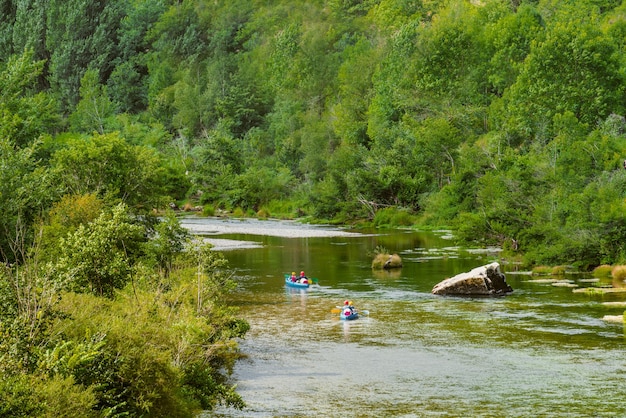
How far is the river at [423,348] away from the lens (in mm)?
33375

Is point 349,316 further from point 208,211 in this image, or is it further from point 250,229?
point 208,211

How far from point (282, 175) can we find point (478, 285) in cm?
8267

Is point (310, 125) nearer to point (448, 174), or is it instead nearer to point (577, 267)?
point (448, 174)

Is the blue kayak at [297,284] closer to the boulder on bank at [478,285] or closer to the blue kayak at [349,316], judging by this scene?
the boulder on bank at [478,285]

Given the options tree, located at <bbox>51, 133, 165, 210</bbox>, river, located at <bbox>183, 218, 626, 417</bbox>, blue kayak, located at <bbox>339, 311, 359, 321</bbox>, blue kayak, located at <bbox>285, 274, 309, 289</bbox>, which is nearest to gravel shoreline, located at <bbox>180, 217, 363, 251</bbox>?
tree, located at <bbox>51, 133, 165, 210</bbox>

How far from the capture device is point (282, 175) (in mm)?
137875

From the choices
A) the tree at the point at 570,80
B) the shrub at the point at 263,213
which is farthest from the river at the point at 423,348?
the shrub at the point at 263,213

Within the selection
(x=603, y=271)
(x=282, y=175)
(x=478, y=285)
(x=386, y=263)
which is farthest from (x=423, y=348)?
(x=282, y=175)

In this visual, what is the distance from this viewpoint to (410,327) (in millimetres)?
47000

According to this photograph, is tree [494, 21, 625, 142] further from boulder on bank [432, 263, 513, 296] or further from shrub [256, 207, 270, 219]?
boulder on bank [432, 263, 513, 296]

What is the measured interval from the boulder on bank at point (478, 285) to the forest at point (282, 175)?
9373mm

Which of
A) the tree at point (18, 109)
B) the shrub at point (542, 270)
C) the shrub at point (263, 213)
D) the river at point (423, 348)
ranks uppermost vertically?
the tree at point (18, 109)

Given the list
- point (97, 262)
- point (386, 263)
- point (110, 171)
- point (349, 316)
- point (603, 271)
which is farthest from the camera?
point (386, 263)

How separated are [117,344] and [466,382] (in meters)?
16.2
